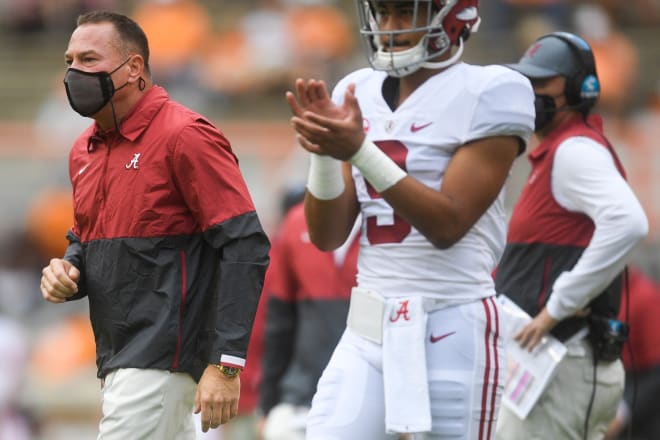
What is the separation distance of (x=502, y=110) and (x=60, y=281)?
154cm

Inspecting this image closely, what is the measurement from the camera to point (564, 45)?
5887 mm

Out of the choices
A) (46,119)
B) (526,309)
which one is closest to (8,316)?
(46,119)

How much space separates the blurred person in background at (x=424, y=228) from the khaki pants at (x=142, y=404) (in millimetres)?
449

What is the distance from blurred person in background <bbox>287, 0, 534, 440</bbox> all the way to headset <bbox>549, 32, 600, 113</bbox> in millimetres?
1090

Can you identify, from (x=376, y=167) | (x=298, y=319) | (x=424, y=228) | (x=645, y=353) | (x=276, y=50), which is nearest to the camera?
(x=376, y=167)

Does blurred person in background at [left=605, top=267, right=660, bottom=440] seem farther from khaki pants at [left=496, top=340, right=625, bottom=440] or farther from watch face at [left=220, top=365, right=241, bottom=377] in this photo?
watch face at [left=220, top=365, right=241, bottom=377]

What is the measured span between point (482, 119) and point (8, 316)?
8.68m

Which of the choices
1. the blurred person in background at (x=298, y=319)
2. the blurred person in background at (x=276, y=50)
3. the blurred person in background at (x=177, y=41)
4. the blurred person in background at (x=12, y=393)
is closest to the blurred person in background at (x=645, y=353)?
the blurred person in background at (x=298, y=319)

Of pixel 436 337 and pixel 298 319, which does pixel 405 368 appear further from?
pixel 298 319

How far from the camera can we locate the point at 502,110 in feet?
15.2

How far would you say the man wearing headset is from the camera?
217 inches

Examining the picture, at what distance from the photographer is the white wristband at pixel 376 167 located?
4414 mm

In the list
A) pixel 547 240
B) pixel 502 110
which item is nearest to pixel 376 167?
pixel 502 110

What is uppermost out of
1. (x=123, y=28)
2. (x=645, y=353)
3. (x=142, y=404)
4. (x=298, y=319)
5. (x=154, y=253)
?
(x=123, y=28)
